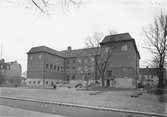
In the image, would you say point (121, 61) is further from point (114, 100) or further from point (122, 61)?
point (114, 100)

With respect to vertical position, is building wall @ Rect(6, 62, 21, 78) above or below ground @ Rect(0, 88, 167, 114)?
above

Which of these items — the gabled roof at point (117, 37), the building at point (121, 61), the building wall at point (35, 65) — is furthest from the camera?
the building wall at point (35, 65)

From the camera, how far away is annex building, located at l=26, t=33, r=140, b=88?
1592 inches

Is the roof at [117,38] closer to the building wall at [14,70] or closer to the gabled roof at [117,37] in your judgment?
the gabled roof at [117,37]

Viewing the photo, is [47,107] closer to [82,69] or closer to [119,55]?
[119,55]

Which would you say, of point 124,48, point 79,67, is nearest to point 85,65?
point 79,67

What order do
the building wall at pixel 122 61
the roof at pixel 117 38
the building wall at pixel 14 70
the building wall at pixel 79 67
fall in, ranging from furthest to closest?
1. the building wall at pixel 14 70
2. the building wall at pixel 79 67
3. the roof at pixel 117 38
4. the building wall at pixel 122 61

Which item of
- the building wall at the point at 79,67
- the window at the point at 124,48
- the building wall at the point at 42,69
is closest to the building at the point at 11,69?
the building wall at the point at 42,69

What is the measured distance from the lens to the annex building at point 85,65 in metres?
40.4

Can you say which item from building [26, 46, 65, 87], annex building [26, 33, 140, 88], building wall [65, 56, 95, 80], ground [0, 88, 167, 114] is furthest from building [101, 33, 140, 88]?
ground [0, 88, 167, 114]

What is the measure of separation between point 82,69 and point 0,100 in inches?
1673

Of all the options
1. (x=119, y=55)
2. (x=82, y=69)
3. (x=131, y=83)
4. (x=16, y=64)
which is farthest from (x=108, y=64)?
(x=16, y=64)

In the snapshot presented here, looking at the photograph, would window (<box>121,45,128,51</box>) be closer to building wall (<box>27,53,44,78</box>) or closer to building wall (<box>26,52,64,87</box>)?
building wall (<box>26,52,64,87</box>)

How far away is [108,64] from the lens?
42250 mm
